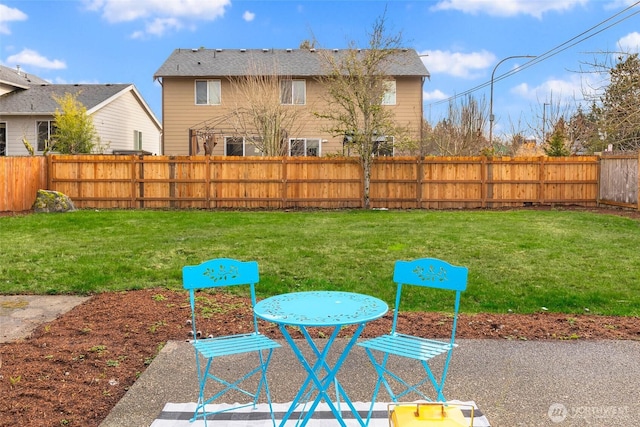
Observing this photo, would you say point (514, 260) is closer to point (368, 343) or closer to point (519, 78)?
point (368, 343)

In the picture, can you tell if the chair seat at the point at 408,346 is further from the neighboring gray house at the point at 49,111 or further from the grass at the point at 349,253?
the neighboring gray house at the point at 49,111

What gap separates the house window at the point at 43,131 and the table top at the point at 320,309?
22759mm

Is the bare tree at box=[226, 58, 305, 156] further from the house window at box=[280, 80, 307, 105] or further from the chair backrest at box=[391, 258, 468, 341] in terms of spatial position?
the chair backrest at box=[391, 258, 468, 341]

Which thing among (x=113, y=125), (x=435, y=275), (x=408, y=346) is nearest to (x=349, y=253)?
(x=435, y=275)

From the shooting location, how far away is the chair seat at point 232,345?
3.31 meters

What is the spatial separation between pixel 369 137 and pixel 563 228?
235 inches

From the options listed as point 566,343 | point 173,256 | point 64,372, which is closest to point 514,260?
point 566,343

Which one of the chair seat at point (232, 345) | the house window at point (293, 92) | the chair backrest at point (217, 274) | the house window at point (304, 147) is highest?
the house window at point (293, 92)

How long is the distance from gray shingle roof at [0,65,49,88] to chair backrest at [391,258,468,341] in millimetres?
24477

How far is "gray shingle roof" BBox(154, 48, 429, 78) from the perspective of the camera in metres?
22.1

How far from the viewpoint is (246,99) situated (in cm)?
2159

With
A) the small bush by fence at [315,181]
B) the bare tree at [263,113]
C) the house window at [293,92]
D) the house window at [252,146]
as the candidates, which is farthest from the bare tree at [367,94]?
the house window at [293,92]

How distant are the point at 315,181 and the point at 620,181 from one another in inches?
330

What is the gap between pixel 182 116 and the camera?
74.7ft
